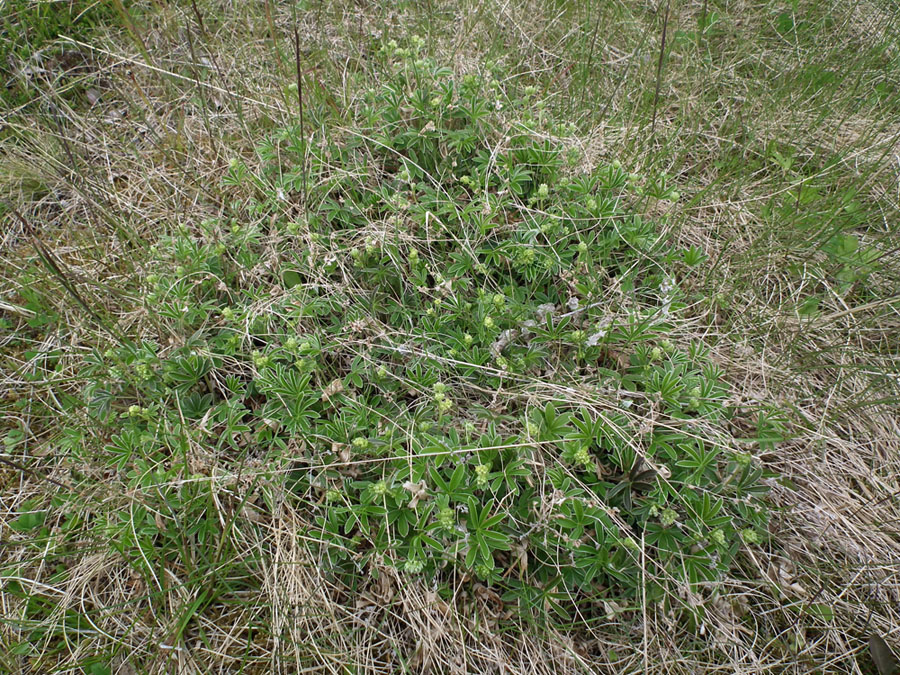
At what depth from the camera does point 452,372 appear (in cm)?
234

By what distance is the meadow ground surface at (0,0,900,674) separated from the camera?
2.00 meters

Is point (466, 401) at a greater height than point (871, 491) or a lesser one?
greater

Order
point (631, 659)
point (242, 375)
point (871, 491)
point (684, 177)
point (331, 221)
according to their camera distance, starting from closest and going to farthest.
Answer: point (631, 659)
point (871, 491)
point (242, 375)
point (331, 221)
point (684, 177)

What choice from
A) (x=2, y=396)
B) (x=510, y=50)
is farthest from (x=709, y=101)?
(x=2, y=396)

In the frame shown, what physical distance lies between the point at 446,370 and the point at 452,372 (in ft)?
0.13

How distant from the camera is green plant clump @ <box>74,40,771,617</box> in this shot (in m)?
2.00

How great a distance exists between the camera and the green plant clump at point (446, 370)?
200 centimetres

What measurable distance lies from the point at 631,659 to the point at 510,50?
11.0ft

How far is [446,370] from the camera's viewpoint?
231cm

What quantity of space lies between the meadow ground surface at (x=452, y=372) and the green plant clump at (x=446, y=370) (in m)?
0.02

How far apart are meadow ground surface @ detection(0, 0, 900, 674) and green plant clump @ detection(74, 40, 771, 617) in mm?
17

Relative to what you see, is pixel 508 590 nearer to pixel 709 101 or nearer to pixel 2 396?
pixel 2 396

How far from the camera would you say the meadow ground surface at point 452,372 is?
200 centimetres

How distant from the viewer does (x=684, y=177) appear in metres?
3.22
